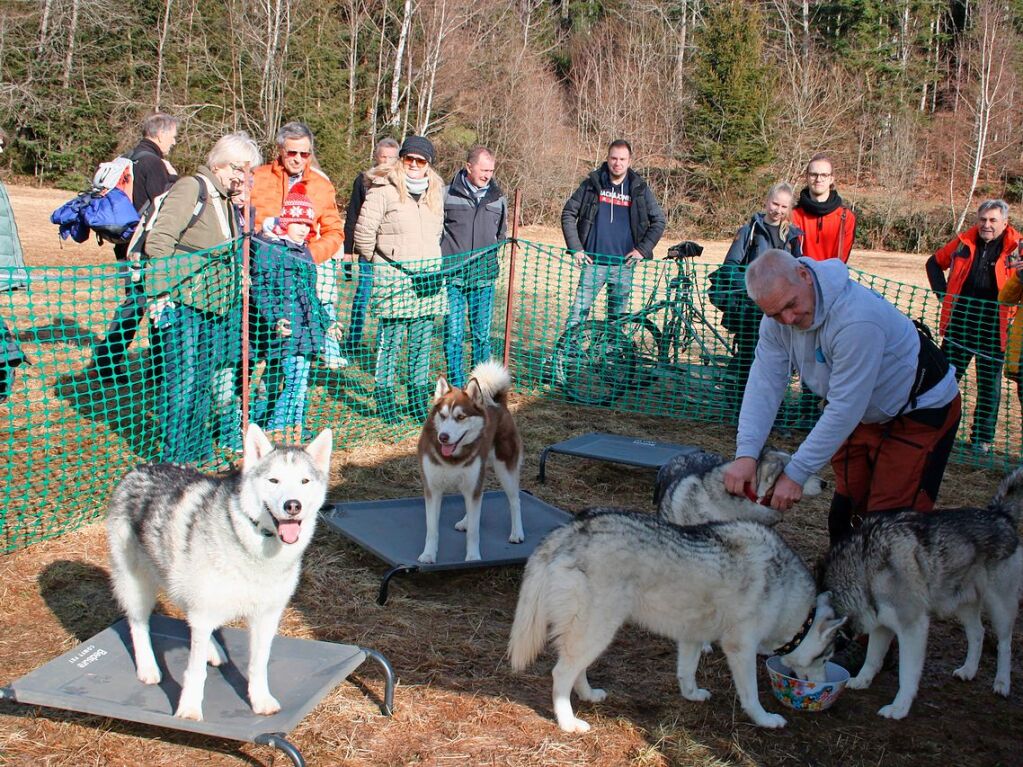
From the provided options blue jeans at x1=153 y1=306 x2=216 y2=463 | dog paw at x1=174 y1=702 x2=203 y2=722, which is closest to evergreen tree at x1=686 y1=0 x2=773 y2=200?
blue jeans at x1=153 y1=306 x2=216 y2=463

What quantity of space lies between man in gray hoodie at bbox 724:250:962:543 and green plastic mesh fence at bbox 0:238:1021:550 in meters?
3.21

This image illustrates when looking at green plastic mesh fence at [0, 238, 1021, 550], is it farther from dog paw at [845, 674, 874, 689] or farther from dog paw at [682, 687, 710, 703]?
dog paw at [845, 674, 874, 689]

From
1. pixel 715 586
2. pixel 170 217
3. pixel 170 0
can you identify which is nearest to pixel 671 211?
pixel 170 0

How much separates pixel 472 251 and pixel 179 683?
4.96m

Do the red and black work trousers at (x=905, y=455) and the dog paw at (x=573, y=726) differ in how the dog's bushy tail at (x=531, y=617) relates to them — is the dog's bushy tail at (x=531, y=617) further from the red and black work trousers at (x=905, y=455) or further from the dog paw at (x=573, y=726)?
the red and black work trousers at (x=905, y=455)

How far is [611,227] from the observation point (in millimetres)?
8305

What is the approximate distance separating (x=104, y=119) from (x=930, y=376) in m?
30.7

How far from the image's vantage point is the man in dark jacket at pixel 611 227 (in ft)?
26.9

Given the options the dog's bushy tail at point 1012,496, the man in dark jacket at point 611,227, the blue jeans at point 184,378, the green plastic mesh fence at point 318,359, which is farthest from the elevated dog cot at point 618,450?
the blue jeans at point 184,378

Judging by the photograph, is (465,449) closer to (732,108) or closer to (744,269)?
→ (744,269)

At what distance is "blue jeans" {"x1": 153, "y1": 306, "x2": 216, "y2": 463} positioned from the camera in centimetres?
551

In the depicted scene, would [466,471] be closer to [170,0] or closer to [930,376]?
[930,376]

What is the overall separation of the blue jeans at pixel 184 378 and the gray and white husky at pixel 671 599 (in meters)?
3.13

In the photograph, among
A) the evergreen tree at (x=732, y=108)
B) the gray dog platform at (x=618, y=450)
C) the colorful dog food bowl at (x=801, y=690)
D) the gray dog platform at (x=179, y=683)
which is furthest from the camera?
the evergreen tree at (x=732, y=108)
